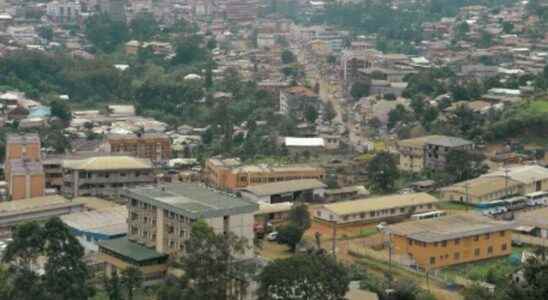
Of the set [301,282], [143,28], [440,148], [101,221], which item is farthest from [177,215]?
[143,28]

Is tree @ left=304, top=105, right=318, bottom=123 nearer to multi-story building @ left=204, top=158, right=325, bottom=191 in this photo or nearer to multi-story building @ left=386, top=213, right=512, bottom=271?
multi-story building @ left=204, top=158, right=325, bottom=191

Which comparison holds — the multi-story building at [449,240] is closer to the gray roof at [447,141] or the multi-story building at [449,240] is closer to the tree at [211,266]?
the tree at [211,266]

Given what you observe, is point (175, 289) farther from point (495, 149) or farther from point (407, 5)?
point (407, 5)

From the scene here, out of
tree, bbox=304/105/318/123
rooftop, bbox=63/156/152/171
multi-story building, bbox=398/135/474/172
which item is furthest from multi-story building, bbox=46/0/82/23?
rooftop, bbox=63/156/152/171

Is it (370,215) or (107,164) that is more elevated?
(107,164)

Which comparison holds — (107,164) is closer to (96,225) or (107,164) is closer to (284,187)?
(284,187)

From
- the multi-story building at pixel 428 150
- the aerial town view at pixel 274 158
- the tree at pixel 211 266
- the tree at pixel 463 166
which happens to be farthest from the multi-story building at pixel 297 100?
the tree at pixel 211 266

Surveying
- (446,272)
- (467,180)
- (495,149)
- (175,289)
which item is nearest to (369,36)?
(495,149)
